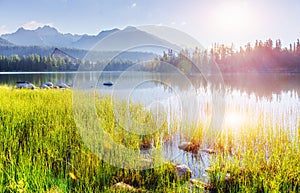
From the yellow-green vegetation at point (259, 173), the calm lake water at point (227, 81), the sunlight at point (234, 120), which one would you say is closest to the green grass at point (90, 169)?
the yellow-green vegetation at point (259, 173)

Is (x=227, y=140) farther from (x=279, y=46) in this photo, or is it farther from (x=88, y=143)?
(x=279, y=46)

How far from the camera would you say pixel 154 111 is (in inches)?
303

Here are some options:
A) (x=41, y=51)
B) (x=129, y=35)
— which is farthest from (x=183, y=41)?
(x=41, y=51)

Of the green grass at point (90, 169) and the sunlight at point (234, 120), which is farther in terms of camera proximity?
the sunlight at point (234, 120)

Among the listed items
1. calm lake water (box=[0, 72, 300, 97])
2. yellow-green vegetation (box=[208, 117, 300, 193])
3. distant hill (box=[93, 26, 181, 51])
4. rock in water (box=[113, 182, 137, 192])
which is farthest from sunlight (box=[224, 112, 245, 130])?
calm lake water (box=[0, 72, 300, 97])

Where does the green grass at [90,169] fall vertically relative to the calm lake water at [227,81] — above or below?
below

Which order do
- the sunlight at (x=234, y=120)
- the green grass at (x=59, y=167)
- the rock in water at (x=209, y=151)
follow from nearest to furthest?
1. the green grass at (x=59, y=167)
2. the rock in water at (x=209, y=151)
3. the sunlight at (x=234, y=120)

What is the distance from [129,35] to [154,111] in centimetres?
253

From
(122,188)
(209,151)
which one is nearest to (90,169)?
(122,188)

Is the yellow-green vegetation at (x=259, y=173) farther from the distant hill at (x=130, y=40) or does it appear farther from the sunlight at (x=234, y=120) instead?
the distant hill at (x=130, y=40)

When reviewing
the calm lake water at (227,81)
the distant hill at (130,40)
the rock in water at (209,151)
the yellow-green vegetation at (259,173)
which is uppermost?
the distant hill at (130,40)

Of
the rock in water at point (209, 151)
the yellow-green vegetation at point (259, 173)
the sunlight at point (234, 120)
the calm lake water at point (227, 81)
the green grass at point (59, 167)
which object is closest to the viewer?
the green grass at point (59, 167)

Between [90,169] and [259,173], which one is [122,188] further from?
[259,173]

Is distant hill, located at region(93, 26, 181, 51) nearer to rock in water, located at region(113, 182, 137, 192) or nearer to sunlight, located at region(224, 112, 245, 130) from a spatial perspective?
sunlight, located at region(224, 112, 245, 130)
